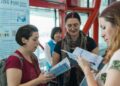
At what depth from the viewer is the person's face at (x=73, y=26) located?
3.10 m

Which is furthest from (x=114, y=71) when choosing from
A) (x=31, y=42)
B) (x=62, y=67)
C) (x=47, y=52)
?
(x=47, y=52)

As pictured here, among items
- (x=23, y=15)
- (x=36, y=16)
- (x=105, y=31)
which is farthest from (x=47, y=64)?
(x=105, y=31)

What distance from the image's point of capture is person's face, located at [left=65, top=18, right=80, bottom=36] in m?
3.10

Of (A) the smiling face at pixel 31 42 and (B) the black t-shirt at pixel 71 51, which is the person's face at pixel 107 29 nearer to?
(A) the smiling face at pixel 31 42

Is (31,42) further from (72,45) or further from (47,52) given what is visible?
(47,52)

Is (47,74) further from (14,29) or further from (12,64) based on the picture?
(14,29)

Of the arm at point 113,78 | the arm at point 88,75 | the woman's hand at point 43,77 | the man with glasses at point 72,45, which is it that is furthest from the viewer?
the man with glasses at point 72,45

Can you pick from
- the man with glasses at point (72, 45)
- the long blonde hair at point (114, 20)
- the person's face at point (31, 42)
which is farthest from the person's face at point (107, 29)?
the man with glasses at point (72, 45)

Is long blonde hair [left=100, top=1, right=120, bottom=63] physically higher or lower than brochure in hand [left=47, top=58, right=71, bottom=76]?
higher

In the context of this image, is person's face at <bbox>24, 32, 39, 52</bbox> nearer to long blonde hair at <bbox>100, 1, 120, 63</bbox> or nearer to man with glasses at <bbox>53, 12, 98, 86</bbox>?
man with glasses at <bbox>53, 12, 98, 86</bbox>

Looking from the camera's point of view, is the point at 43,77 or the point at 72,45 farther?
the point at 72,45

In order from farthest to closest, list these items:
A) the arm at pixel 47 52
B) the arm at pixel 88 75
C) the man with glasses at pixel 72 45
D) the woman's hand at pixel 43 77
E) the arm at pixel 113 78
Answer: the arm at pixel 47 52
the man with glasses at pixel 72 45
the woman's hand at pixel 43 77
the arm at pixel 88 75
the arm at pixel 113 78

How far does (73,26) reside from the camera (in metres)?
3.10

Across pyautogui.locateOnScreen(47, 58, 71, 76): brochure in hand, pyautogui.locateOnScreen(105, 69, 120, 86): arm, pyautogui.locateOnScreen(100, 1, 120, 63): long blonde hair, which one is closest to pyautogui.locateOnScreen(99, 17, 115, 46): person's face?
pyautogui.locateOnScreen(100, 1, 120, 63): long blonde hair
